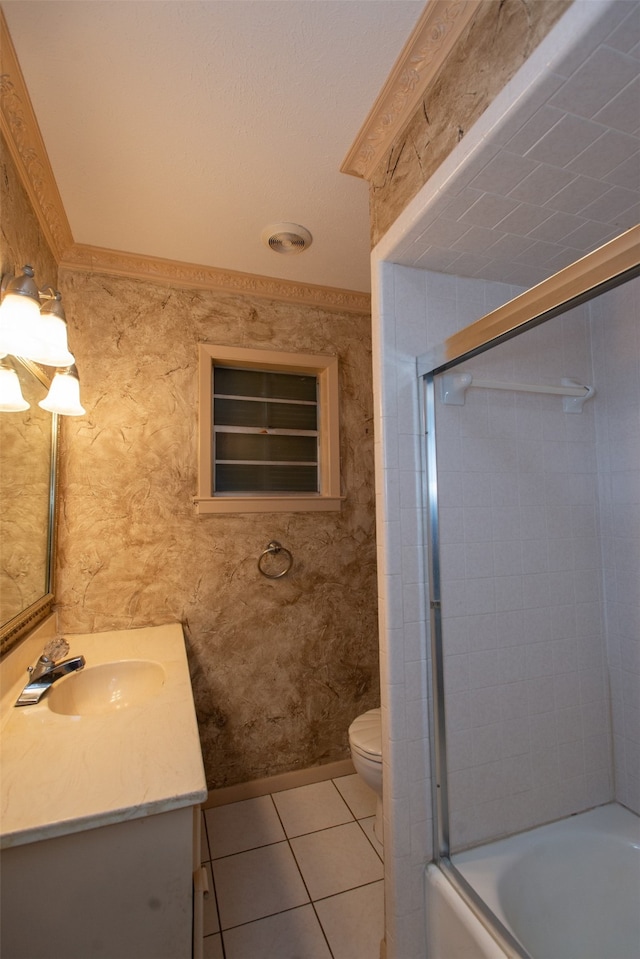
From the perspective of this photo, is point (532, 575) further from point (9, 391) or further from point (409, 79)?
point (9, 391)

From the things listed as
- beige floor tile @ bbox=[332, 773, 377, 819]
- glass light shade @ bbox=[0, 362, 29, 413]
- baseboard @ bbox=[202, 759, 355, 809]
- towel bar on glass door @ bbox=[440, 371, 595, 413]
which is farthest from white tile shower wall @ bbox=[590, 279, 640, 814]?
glass light shade @ bbox=[0, 362, 29, 413]

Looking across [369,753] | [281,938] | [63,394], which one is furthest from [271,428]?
[281,938]

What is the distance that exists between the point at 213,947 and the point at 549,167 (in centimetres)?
242

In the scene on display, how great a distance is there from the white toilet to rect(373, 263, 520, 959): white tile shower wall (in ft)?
1.30

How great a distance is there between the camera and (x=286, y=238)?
181 centimetres

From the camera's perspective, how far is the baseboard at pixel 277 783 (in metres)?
2.01

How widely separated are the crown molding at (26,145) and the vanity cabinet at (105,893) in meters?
1.78

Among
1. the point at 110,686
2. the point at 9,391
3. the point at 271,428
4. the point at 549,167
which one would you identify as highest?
the point at 549,167

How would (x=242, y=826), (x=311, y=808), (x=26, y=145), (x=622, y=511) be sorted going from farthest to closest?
1. (x=311, y=808)
2. (x=242, y=826)
3. (x=622, y=511)
4. (x=26, y=145)

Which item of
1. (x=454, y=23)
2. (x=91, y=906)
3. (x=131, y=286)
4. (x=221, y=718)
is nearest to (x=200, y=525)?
(x=221, y=718)

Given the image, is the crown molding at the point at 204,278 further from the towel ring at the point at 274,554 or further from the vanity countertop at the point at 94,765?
the vanity countertop at the point at 94,765

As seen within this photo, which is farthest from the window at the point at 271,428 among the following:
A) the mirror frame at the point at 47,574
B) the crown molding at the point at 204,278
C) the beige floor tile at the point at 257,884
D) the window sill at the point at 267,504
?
the beige floor tile at the point at 257,884

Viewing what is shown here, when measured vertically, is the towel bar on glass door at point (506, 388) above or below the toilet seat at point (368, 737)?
above

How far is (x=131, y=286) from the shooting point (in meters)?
2.02
